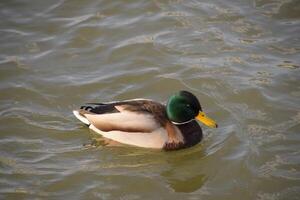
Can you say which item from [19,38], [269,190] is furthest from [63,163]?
[19,38]

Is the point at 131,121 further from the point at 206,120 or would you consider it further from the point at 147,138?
the point at 206,120

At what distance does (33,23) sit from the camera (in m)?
12.0

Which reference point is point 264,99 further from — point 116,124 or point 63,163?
point 63,163

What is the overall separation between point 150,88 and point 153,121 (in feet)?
5.28

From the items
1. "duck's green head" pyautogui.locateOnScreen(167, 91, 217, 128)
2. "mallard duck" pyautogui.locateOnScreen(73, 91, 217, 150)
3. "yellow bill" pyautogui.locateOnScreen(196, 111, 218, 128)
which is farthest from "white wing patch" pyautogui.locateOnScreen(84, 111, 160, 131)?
"yellow bill" pyautogui.locateOnScreen(196, 111, 218, 128)

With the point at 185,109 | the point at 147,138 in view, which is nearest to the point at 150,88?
the point at 185,109

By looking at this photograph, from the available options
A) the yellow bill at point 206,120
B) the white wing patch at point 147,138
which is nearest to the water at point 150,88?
the white wing patch at point 147,138

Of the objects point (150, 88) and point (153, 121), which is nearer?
point (153, 121)

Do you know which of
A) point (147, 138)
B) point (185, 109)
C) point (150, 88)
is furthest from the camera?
point (150, 88)

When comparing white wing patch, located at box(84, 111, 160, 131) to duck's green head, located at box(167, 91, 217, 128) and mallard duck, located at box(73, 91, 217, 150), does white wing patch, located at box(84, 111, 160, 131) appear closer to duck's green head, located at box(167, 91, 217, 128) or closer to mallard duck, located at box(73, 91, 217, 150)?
mallard duck, located at box(73, 91, 217, 150)

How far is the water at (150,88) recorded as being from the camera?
315 inches

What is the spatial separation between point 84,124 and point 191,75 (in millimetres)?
2280

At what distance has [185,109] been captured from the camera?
8688 millimetres

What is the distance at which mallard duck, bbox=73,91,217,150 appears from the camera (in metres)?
8.57
